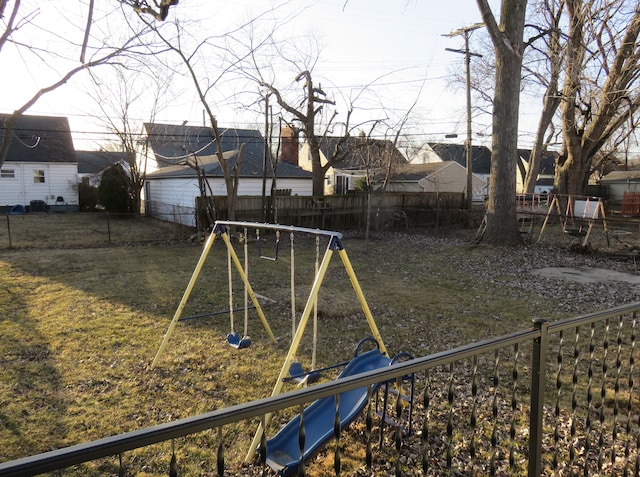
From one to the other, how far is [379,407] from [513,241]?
34.5ft

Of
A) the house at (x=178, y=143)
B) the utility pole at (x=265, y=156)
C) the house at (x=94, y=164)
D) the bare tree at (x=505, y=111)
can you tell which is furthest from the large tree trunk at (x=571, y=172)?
the house at (x=94, y=164)

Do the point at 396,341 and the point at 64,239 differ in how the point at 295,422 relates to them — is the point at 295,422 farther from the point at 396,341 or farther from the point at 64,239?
the point at 64,239

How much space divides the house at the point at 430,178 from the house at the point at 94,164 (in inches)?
798

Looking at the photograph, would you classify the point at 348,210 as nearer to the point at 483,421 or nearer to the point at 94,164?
the point at 483,421

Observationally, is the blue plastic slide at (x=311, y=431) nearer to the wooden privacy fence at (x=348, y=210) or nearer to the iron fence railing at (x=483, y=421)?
the iron fence railing at (x=483, y=421)

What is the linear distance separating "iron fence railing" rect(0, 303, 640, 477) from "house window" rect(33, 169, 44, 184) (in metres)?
27.9

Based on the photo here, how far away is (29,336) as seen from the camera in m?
6.00

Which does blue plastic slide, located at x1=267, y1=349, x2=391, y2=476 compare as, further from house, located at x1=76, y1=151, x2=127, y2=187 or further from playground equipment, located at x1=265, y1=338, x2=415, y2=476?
house, located at x1=76, y1=151, x2=127, y2=187

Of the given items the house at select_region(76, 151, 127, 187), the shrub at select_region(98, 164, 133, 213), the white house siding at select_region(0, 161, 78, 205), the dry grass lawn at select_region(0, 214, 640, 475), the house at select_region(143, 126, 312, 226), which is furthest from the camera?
the house at select_region(76, 151, 127, 187)

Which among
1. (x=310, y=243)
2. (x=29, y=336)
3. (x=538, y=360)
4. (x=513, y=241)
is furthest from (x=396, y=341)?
(x=310, y=243)

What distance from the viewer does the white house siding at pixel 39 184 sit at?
25406 millimetres

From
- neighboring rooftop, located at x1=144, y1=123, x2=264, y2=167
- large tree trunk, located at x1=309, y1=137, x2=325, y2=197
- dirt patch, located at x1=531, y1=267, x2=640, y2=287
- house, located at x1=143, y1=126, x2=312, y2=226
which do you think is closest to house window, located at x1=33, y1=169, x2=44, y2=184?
house, located at x1=143, y1=126, x2=312, y2=226

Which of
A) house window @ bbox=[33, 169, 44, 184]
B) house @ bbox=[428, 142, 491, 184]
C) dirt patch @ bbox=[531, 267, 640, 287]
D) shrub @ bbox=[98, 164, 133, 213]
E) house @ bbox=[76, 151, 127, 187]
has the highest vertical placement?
house @ bbox=[428, 142, 491, 184]

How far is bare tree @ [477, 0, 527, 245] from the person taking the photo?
1248cm
